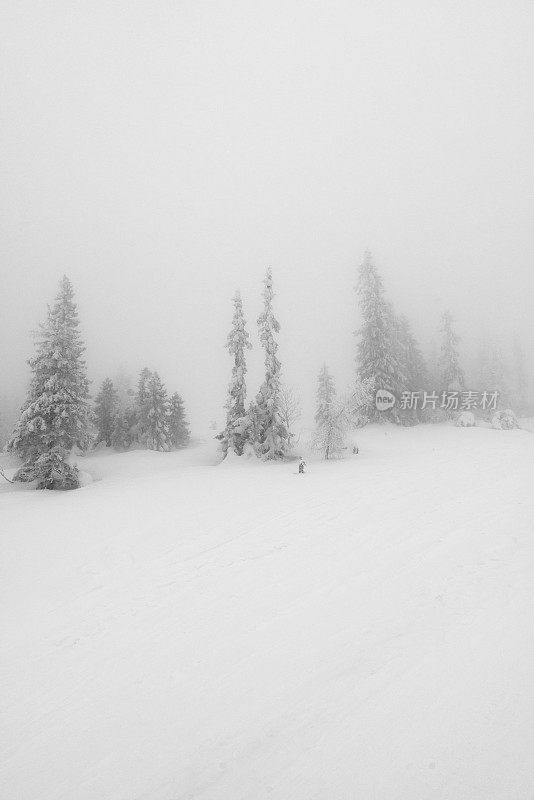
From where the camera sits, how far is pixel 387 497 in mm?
13398

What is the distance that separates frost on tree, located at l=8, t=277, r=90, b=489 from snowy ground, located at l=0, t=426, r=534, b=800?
10230 mm

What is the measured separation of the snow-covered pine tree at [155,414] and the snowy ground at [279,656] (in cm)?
2573

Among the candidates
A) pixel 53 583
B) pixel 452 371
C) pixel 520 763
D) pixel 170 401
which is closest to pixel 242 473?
pixel 53 583

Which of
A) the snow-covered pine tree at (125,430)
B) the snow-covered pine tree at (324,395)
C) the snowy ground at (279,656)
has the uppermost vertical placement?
the snow-covered pine tree at (324,395)

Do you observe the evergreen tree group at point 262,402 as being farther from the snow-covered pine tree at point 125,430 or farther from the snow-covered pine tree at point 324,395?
the snow-covered pine tree at point 125,430

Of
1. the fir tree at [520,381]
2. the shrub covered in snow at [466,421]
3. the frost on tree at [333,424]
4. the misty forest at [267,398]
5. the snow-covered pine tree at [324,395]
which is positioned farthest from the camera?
the fir tree at [520,381]

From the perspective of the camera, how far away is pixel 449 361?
38.2 metres

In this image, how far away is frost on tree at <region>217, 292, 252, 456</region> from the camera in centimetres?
2842

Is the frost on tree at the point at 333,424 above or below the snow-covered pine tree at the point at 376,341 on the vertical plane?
below

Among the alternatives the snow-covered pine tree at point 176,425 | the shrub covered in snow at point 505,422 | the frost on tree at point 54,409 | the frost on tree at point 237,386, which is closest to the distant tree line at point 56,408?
the frost on tree at point 54,409

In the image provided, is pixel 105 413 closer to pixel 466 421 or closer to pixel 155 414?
pixel 155 414

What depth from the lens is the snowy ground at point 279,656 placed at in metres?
4.14

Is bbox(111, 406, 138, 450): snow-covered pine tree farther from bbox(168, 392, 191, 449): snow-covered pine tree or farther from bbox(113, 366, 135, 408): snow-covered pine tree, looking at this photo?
bbox(113, 366, 135, 408): snow-covered pine tree

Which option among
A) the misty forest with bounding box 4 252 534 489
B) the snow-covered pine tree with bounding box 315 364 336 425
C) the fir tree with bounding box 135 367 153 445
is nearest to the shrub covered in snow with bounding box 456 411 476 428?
the misty forest with bounding box 4 252 534 489
